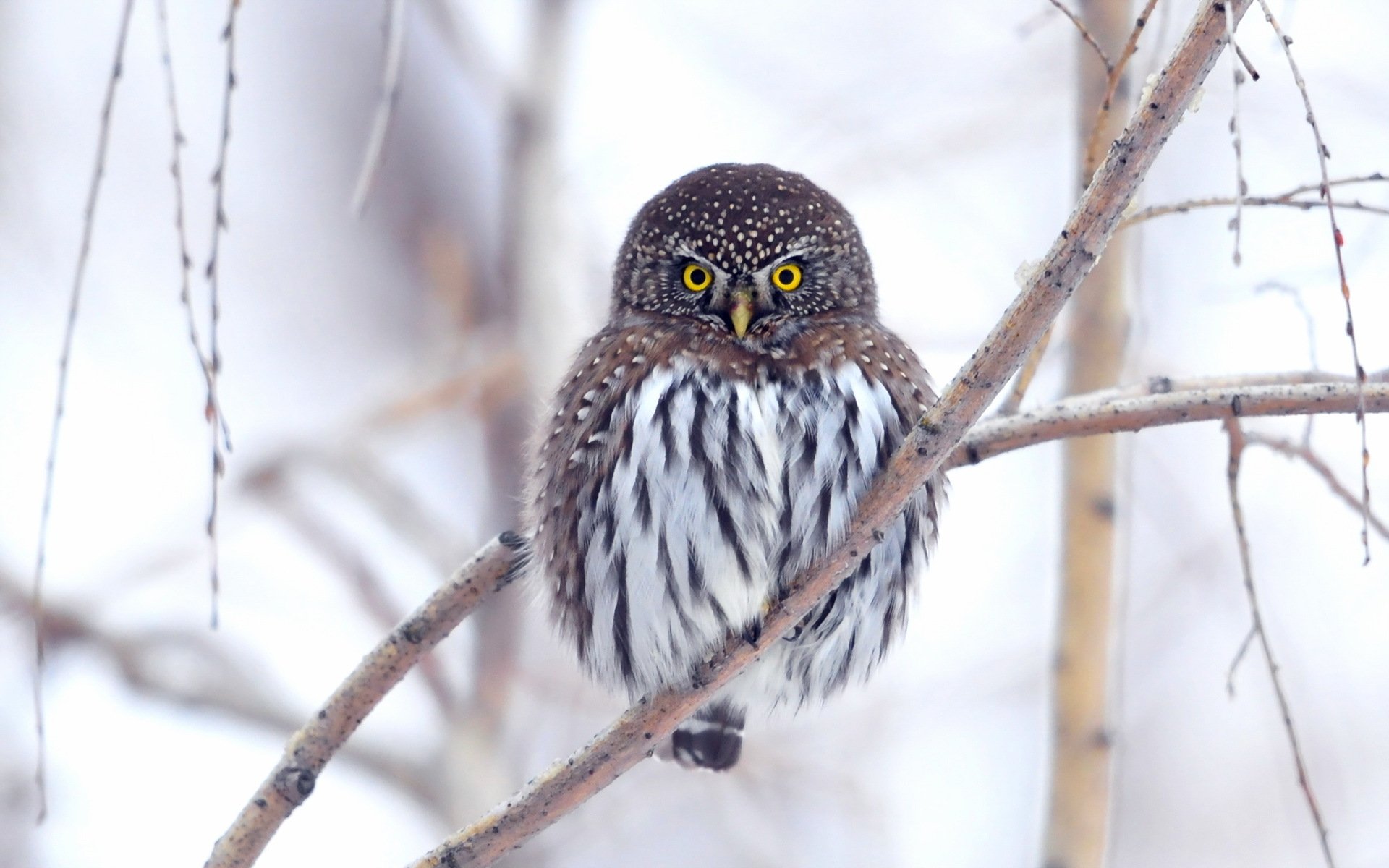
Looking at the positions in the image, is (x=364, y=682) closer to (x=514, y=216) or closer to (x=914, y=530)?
(x=914, y=530)

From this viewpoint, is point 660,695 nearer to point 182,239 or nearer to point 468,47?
point 182,239

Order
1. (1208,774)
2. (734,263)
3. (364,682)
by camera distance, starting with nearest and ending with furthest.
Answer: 1. (364,682)
2. (734,263)
3. (1208,774)

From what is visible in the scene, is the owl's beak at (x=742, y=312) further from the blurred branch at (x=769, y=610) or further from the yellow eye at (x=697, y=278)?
the blurred branch at (x=769, y=610)

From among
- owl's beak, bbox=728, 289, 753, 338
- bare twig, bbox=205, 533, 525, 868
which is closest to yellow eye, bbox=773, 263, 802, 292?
owl's beak, bbox=728, 289, 753, 338

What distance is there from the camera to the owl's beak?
124 inches

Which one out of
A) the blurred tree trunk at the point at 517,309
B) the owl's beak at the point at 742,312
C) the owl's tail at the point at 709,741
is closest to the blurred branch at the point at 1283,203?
the owl's beak at the point at 742,312

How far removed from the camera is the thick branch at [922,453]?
1.99 m

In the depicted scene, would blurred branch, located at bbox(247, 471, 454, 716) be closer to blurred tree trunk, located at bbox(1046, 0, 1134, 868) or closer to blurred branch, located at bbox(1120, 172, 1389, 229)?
blurred tree trunk, located at bbox(1046, 0, 1134, 868)

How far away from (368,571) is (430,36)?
400 cm

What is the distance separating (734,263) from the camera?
132 inches

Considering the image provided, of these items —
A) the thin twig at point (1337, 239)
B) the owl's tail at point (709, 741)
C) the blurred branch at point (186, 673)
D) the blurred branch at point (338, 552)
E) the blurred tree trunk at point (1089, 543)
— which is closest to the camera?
the thin twig at point (1337, 239)

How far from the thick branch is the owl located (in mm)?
160

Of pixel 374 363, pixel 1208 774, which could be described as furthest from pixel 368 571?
pixel 1208 774

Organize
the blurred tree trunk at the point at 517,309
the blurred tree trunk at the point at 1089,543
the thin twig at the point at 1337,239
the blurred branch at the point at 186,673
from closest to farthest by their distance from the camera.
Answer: the thin twig at the point at 1337,239, the blurred tree trunk at the point at 1089,543, the blurred branch at the point at 186,673, the blurred tree trunk at the point at 517,309
